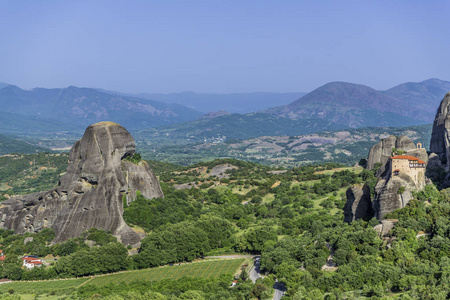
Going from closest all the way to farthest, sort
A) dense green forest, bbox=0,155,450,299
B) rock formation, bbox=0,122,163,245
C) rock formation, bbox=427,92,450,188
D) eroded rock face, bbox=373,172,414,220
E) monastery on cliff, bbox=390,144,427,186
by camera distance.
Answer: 1. dense green forest, bbox=0,155,450,299
2. eroded rock face, bbox=373,172,414,220
3. monastery on cliff, bbox=390,144,427,186
4. rock formation, bbox=0,122,163,245
5. rock formation, bbox=427,92,450,188

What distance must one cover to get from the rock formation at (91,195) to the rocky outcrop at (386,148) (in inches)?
1621

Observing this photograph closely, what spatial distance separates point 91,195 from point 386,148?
2014 inches

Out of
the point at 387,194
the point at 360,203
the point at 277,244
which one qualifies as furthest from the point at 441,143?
the point at 277,244

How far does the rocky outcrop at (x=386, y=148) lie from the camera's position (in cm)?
10094

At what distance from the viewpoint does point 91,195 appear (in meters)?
86.9

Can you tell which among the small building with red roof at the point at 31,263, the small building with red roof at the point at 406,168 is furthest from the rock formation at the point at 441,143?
the small building with red roof at the point at 31,263

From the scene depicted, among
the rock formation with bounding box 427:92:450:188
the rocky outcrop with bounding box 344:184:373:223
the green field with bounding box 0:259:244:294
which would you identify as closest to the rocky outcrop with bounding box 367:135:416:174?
the rock formation with bounding box 427:92:450:188

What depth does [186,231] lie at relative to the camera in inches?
3290

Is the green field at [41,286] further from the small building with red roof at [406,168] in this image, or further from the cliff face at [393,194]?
the small building with red roof at [406,168]

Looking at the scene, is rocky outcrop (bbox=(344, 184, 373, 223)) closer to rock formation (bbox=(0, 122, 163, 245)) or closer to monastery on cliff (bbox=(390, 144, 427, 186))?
monastery on cliff (bbox=(390, 144, 427, 186))

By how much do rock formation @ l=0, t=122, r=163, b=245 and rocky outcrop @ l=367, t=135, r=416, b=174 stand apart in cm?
4117

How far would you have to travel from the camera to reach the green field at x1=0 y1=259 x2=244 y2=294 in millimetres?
69812

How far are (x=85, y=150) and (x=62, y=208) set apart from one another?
9.20 meters

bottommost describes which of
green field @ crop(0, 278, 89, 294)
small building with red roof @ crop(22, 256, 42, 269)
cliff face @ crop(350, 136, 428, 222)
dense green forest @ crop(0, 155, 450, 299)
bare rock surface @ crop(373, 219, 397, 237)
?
green field @ crop(0, 278, 89, 294)
